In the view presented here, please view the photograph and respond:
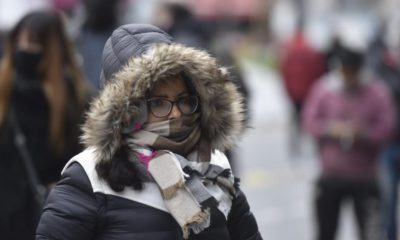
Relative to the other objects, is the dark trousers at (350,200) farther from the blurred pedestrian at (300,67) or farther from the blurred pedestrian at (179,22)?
the blurred pedestrian at (300,67)

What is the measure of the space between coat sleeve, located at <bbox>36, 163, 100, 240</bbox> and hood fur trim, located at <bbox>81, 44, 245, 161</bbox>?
113mm

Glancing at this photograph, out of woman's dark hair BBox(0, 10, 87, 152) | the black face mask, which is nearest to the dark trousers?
woman's dark hair BBox(0, 10, 87, 152)

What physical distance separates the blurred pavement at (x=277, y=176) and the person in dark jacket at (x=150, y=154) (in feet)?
15.7

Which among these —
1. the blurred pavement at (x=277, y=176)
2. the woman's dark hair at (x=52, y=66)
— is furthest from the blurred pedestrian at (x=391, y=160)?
the woman's dark hair at (x=52, y=66)

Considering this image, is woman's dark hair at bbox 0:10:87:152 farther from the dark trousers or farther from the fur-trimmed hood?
the dark trousers

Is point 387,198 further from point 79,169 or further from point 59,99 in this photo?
point 79,169

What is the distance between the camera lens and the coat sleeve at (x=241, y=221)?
4359 millimetres

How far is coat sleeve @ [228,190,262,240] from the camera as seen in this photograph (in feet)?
14.3

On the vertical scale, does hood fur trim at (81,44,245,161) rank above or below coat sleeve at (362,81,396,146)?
above

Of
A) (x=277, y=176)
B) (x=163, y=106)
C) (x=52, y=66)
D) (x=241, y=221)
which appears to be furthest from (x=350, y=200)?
(x=277, y=176)

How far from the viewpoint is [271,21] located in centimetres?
4500

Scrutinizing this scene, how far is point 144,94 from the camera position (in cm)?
412

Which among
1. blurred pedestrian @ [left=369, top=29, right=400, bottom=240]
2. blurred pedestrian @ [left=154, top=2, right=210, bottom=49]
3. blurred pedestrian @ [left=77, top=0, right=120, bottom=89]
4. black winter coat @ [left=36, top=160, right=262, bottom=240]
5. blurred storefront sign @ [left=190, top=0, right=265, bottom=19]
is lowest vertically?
blurred storefront sign @ [left=190, top=0, right=265, bottom=19]

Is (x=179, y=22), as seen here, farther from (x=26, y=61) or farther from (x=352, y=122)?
(x=26, y=61)
